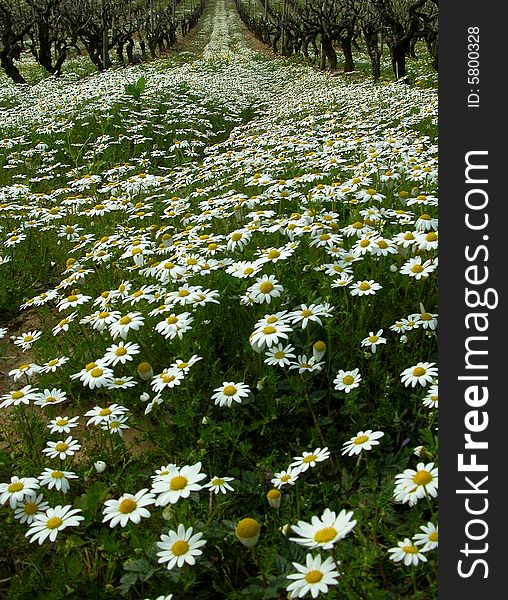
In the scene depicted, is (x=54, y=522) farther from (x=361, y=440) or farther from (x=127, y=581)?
(x=361, y=440)

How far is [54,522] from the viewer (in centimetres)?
214

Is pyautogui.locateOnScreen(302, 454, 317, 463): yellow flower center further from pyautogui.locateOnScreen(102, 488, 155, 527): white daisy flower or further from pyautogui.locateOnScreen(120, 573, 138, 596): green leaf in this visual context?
pyautogui.locateOnScreen(120, 573, 138, 596): green leaf

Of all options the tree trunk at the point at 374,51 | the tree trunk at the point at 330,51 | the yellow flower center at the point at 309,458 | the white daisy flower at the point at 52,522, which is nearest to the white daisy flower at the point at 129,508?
the white daisy flower at the point at 52,522

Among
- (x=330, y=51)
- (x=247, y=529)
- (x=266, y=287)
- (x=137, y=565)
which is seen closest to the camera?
(x=247, y=529)

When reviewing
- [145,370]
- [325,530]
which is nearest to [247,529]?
[325,530]

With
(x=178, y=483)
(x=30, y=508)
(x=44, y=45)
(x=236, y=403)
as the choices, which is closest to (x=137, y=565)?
(x=178, y=483)

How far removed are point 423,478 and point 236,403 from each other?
112 cm

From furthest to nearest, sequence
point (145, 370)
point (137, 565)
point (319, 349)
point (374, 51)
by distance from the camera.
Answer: point (374, 51)
point (145, 370)
point (319, 349)
point (137, 565)

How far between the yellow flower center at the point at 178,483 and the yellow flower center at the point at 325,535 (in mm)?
576

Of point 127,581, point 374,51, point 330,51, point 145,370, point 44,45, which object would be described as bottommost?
point 127,581

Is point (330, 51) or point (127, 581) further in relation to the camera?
point (330, 51)

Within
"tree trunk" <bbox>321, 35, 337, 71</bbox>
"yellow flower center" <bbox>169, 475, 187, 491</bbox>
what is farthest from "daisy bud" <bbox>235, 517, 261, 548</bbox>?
"tree trunk" <bbox>321, 35, 337, 71</bbox>

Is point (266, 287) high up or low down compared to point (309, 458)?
up

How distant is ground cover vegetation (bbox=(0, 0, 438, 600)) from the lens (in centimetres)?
203
